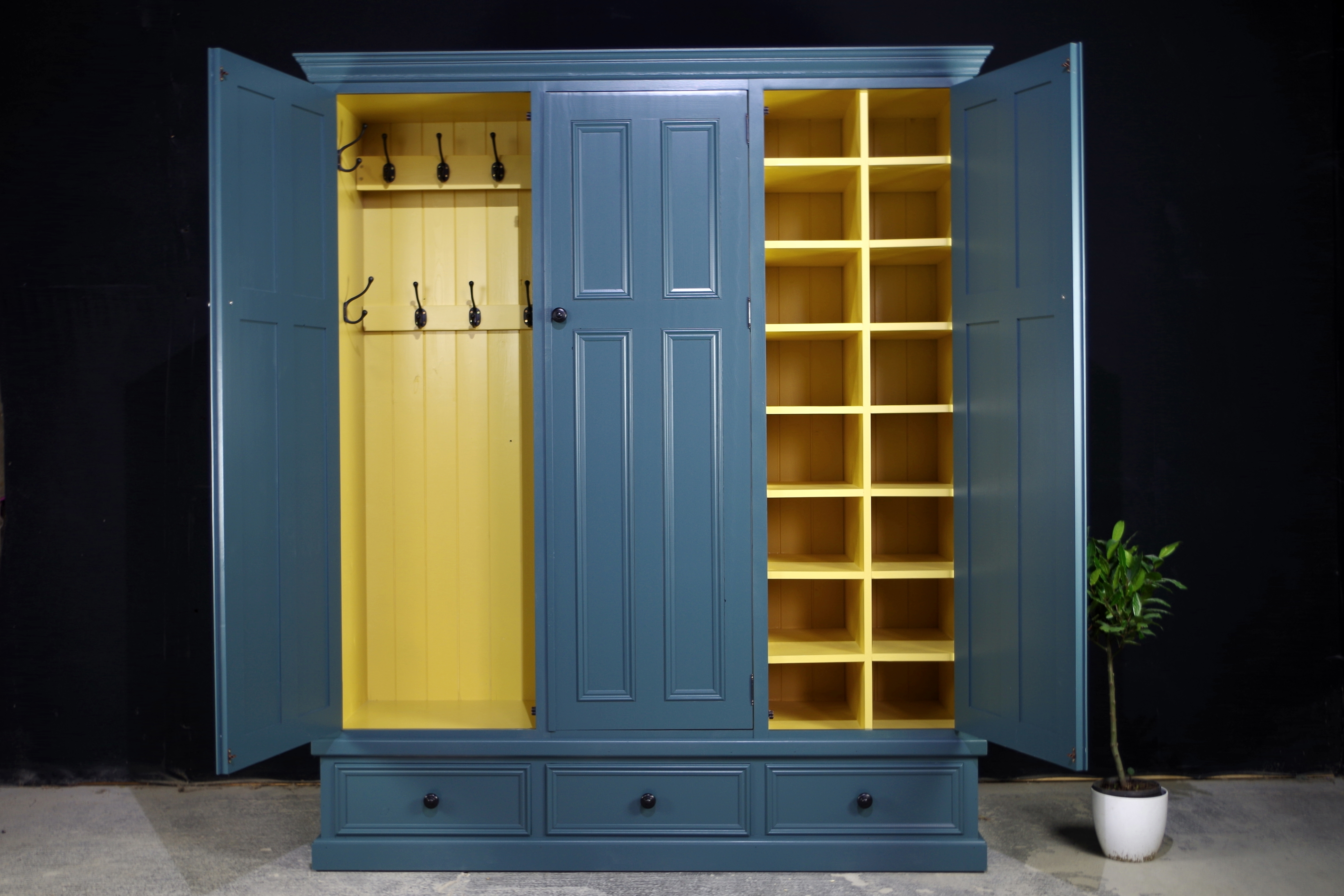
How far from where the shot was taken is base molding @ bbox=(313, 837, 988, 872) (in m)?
2.76

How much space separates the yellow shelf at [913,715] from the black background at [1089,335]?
684 mm

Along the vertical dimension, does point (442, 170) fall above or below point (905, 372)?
above

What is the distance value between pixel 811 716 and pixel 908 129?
2.19m

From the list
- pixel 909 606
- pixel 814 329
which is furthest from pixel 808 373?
pixel 909 606

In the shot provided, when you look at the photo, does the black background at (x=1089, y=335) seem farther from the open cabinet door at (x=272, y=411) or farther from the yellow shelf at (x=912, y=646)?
the open cabinet door at (x=272, y=411)

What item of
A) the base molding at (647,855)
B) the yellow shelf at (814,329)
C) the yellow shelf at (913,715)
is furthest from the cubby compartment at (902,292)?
the base molding at (647,855)

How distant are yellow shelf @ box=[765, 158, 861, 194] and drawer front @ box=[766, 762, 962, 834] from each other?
1950mm

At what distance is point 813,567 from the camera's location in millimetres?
2961

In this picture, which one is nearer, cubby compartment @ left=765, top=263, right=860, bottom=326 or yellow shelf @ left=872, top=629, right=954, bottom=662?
yellow shelf @ left=872, top=629, right=954, bottom=662

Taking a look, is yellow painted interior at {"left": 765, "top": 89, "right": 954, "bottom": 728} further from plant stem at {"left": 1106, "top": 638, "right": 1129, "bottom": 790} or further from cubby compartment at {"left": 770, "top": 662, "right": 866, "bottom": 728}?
plant stem at {"left": 1106, "top": 638, "right": 1129, "bottom": 790}

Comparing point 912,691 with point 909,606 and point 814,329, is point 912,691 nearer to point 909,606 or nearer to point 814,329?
point 909,606

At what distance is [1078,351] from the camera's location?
2.39 m

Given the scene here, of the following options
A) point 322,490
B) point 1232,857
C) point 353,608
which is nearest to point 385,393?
point 322,490

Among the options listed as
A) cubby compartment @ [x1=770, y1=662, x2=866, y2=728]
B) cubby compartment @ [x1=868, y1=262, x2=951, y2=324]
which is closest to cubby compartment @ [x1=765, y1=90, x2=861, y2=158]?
cubby compartment @ [x1=868, y1=262, x2=951, y2=324]
